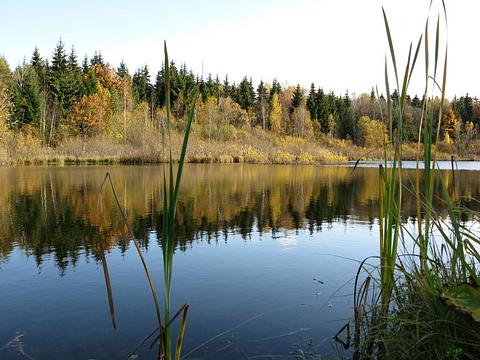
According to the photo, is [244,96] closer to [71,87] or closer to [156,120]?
[156,120]

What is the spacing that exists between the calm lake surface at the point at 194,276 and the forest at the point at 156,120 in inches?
783

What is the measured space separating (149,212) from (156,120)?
45422 millimetres

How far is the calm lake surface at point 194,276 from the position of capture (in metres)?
4.04

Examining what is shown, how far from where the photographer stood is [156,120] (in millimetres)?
56000

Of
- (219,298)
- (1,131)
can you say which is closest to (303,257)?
(219,298)

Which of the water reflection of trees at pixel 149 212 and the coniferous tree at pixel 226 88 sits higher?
the coniferous tree at pixel 226 88

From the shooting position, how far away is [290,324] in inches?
173

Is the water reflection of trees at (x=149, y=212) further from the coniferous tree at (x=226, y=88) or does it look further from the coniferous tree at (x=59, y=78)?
the coniferous tree at (x=226, y=88)

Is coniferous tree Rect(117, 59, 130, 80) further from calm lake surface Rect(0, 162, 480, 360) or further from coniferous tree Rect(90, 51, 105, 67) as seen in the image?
calm lake surface Rect(0, 162, 480, 360)

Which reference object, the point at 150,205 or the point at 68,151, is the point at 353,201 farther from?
the point at 68,151

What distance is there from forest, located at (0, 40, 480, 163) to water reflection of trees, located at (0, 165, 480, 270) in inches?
556

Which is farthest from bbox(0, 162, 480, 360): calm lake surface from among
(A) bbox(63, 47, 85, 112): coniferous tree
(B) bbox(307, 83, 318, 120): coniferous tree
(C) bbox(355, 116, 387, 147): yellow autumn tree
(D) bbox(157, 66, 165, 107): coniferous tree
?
(B) bbox(307, 83, 318, 120): coniferous tree

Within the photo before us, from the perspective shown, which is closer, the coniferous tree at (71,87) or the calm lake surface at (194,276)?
the calm lake surface at (194,276)

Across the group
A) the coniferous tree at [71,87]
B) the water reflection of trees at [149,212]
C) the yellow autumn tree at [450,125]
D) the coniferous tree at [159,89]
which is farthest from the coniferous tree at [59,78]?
the yellow autumn tree at [450,125]
